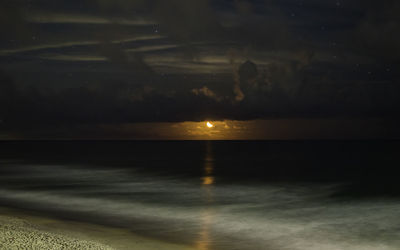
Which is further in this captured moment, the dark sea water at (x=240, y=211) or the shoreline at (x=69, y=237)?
the dark sea water at (x=240, y=211)

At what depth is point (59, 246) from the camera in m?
10.7

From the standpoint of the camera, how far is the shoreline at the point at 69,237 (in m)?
10.9

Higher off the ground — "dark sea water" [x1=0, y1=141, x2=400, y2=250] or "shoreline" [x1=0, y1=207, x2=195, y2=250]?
"dark sea water" [x1=0, y1=141, x2=400, y2=250]

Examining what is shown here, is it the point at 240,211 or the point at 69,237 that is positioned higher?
the point at 240,211

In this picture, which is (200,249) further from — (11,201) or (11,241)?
(11,201)

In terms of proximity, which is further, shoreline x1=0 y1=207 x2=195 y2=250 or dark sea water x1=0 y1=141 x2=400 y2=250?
dark sea water x1=0 y1=141 x2=400 y2=250

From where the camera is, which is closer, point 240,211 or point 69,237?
point 69,237

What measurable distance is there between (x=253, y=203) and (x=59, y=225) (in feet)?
37.6

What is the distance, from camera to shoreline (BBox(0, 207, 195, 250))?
10867 millimetres

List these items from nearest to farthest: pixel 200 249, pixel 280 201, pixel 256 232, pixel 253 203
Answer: pixel 200 249 < pixel 256 232 < pixel 253 203 < pixel 280 201

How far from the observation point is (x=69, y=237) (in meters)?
12.5

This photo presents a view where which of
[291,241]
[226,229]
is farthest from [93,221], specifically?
[291,241]

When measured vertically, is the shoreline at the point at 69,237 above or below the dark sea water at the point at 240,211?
below

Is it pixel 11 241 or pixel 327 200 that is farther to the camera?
pixel 327 200
